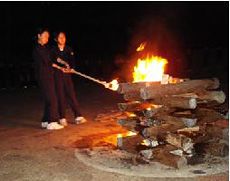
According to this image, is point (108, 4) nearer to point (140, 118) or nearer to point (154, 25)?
point (154, 25)

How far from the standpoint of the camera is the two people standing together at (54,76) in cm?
882

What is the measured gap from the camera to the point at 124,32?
76.2 ft

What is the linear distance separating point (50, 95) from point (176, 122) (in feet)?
11.3

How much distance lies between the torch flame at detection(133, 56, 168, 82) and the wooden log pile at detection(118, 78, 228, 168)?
0.47m

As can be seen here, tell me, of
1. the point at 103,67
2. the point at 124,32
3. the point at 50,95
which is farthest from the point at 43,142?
the point at 124,32

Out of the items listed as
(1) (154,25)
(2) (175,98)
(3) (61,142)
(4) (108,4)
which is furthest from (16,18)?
(2) (175,98)

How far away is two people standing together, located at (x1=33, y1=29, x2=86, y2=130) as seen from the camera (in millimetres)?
8820

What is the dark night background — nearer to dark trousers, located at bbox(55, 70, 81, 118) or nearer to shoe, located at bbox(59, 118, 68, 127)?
dark trousers, located at bbox(55, 70, 81, 118)

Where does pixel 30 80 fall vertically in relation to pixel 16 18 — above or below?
below

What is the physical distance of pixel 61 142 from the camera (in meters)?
7.80

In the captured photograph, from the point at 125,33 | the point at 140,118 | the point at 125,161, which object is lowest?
the point at 125,161

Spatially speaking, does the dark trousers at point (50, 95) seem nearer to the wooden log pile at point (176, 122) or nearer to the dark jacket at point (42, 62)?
the dark jacket at point (42, 62)

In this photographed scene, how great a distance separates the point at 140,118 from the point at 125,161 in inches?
36.5

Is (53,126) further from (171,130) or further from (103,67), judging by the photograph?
(103,67)
